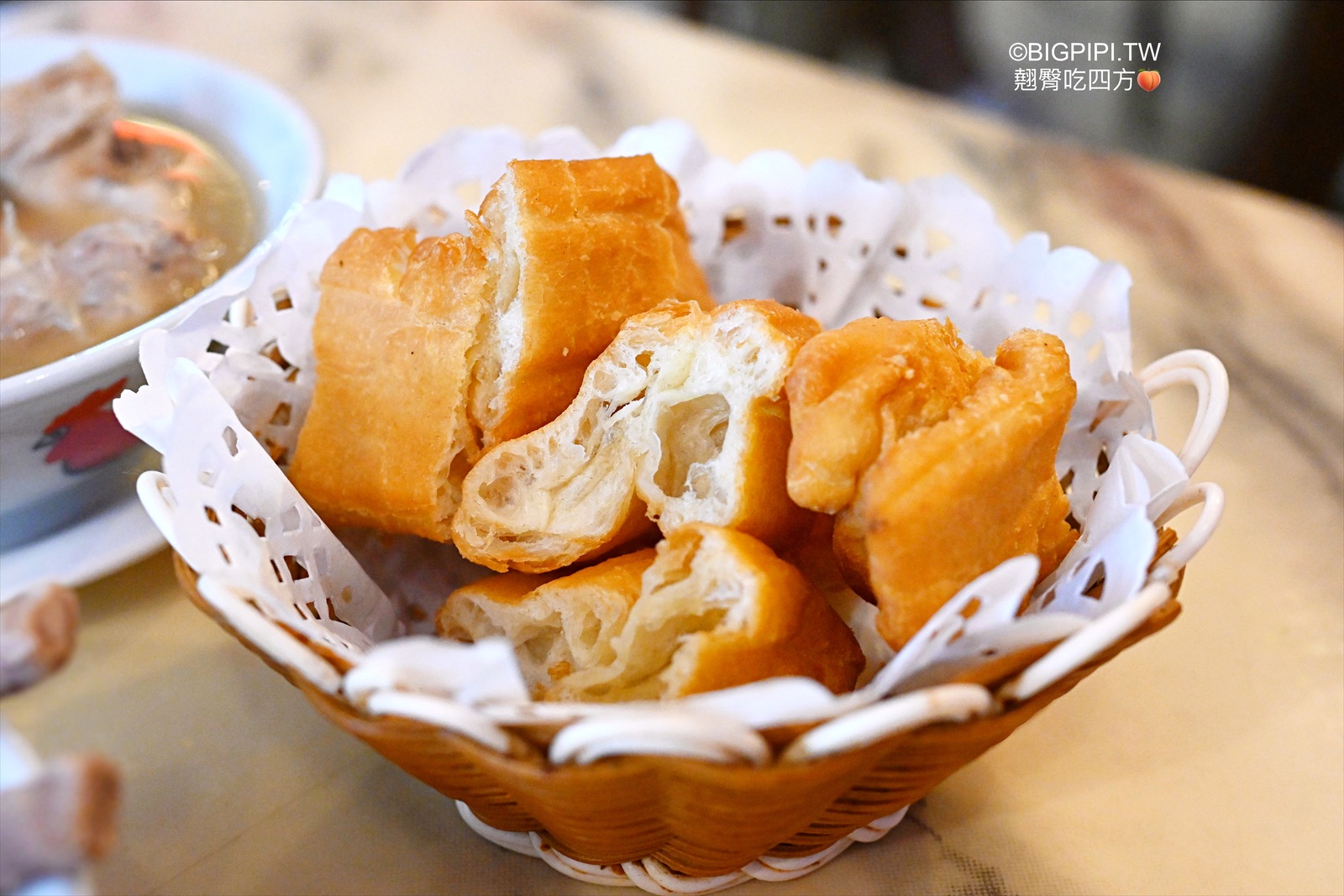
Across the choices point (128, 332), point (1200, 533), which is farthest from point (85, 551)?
point (1200, 533)

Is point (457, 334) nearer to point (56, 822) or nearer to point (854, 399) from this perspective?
point (854, 399)

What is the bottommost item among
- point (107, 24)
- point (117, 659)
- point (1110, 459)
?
point (117, 659)

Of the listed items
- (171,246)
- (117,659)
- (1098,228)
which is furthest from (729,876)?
(1098,228)

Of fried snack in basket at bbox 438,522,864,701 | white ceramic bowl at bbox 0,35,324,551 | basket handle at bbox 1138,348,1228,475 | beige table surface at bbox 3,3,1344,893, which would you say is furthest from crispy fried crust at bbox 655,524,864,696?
white ceramic bowl at bbox 0,35,324,551

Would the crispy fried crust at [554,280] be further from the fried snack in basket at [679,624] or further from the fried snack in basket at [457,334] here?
the fried snack in basket at [679,624]

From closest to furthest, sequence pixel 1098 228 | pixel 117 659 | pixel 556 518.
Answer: pixel 556 518 → pixel 117 659 → pixel 1098 228

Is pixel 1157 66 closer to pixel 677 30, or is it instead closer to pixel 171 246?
pixel 677 30
